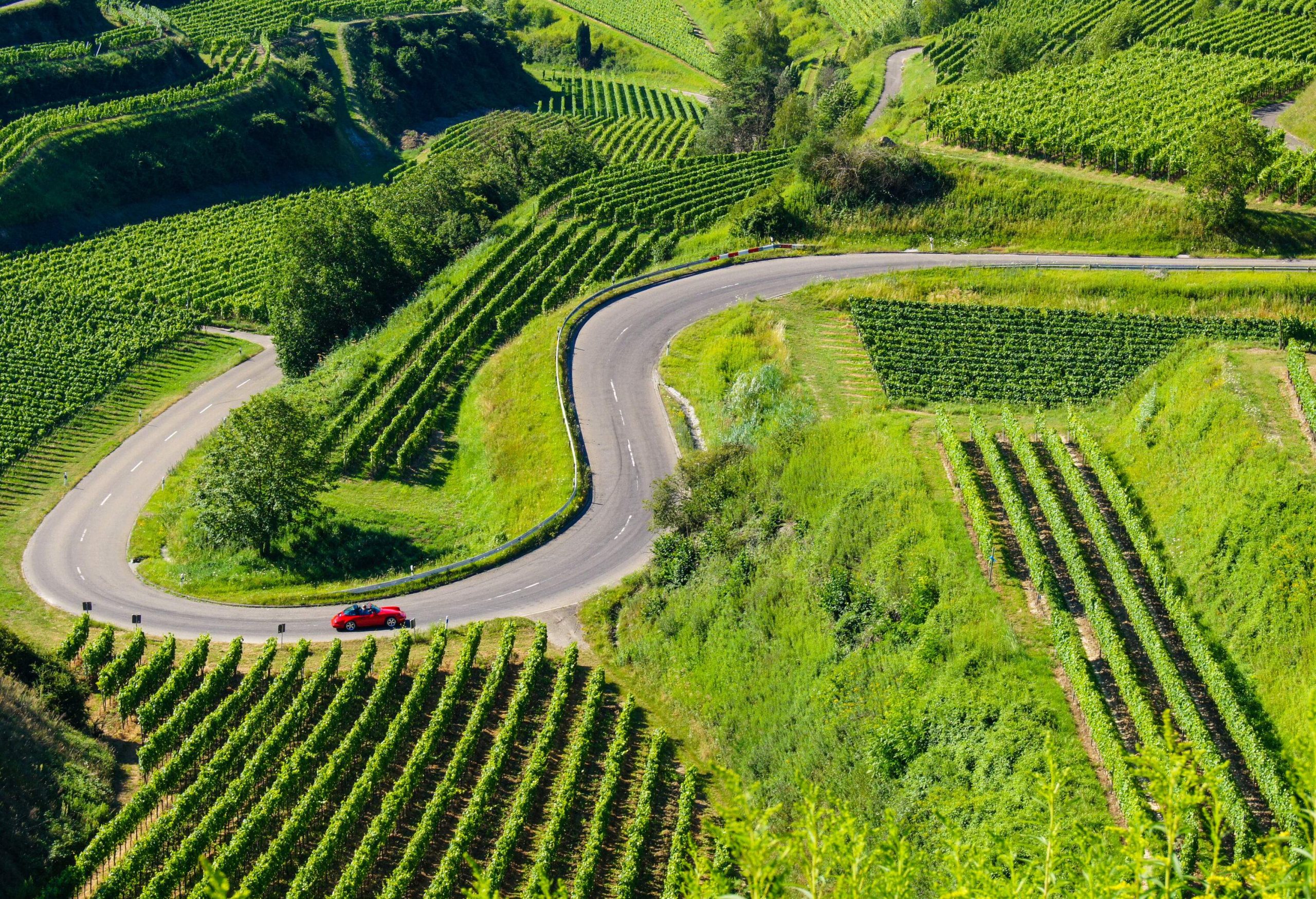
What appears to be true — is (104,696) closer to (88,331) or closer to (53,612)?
(53,612)

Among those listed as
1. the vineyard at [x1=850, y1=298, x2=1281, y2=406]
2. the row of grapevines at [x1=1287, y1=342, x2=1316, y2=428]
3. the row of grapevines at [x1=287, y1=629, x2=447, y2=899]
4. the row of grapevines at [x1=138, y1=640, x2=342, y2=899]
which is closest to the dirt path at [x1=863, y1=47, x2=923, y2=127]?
the vineyard at [x1=850, y1=298, x2=1281, y2=406]

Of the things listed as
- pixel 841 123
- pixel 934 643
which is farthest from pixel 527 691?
pixel 841 123

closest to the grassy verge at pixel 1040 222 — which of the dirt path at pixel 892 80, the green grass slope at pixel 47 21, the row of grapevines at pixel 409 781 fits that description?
the dirt path at pixel 892 80

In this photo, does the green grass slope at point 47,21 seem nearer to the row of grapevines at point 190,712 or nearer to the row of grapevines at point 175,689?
the row of grapevines at point 175,689

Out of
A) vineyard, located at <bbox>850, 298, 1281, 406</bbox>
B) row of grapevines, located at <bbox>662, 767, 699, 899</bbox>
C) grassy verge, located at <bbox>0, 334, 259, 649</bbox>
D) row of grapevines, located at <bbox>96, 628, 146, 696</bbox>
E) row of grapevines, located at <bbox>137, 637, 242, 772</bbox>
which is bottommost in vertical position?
row of grapevines, located at <bbox>662, 767, 699, 899</bbox>

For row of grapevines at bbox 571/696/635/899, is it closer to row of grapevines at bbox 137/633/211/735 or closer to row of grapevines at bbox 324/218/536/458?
row of grapevines at bbox 137/633/211/735
